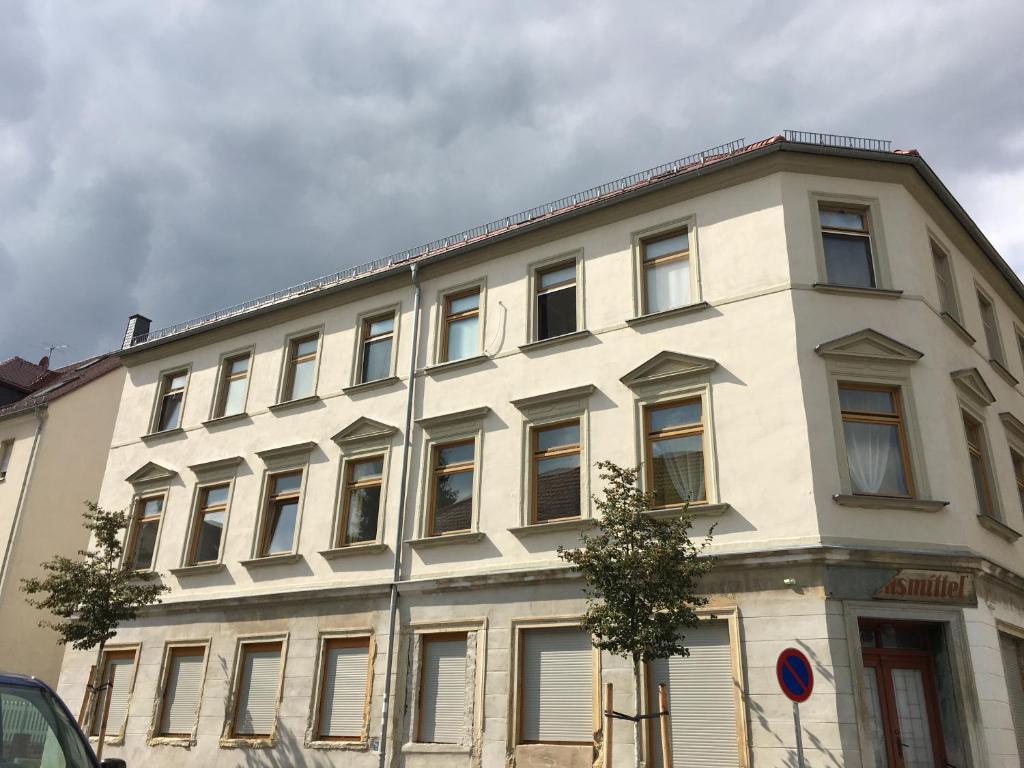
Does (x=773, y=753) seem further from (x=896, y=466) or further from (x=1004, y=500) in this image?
(x=1004, y=500)

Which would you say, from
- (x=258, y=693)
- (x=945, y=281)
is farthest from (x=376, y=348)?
(x=945, y=281)

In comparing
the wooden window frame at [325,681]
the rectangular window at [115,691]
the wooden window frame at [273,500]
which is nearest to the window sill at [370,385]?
the wooden window frame at [273,500]

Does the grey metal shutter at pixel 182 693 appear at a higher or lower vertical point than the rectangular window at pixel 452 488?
lower

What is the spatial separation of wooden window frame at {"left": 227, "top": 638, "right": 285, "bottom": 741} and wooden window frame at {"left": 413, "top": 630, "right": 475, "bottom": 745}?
330 cm

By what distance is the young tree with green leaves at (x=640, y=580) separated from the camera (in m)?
11.9

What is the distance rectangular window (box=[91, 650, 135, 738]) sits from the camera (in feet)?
63.2

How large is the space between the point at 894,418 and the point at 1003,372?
15.6ft

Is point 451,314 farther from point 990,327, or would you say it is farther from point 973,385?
point 990,327

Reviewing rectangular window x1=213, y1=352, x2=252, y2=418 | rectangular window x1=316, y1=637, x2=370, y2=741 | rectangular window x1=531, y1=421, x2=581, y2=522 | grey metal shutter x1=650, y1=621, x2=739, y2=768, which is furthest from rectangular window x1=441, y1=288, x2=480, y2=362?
grey metal shutter x1=650, y1=621, x2=739, y2=768

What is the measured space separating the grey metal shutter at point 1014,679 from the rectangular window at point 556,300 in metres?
9.10

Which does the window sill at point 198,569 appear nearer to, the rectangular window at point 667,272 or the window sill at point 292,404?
the window sill at point 292,404

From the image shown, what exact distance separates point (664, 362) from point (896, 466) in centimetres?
410

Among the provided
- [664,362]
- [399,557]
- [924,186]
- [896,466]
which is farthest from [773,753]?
[924,186]

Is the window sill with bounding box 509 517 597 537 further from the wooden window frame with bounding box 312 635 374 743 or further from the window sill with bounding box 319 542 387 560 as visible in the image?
the wooden window frame with bounding box 312 635 374 743
